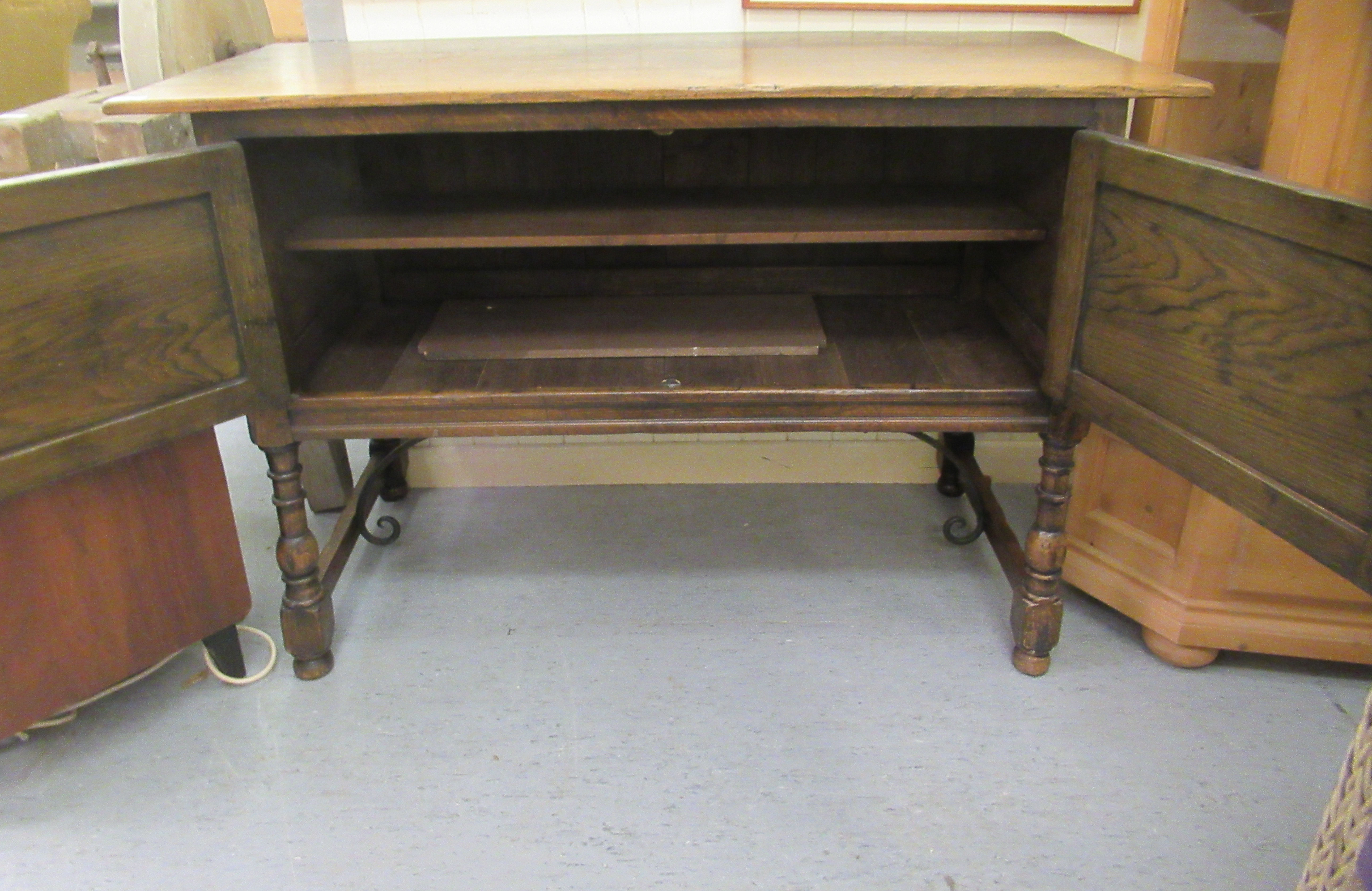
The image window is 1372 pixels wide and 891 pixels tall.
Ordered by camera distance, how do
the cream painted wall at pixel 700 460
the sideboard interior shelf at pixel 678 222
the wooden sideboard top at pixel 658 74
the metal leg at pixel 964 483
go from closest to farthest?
the wooden sideboard top at pixel 658 74
the sideboard interior shelf at pixel 678 222
the metal leg at pixel 964 483
the cream painted wall at pixel 700 460

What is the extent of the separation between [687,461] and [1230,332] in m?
1.38

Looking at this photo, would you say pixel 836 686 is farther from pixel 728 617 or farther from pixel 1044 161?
pixel 1044 161

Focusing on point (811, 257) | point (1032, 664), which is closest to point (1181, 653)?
point (1032, 664)

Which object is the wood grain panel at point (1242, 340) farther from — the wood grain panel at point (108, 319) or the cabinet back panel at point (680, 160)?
the wood grain panel at point (108, 319)

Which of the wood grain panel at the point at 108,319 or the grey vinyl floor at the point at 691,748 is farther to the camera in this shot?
the grey vinyl floor at the point at 691,748

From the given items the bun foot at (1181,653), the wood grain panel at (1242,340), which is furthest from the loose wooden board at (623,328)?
the bun foot at (1181,653)

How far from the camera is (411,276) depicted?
202cm

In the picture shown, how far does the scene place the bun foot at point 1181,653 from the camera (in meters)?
1.72

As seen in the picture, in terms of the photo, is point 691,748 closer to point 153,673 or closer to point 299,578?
point 299,578

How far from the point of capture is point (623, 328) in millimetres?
1780

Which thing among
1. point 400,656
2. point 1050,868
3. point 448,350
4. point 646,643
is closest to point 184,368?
point 448,350

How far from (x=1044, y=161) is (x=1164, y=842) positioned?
41.2 inches

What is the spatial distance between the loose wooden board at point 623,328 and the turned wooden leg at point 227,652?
1.95 ft

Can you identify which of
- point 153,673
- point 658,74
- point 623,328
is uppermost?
point 658,74
